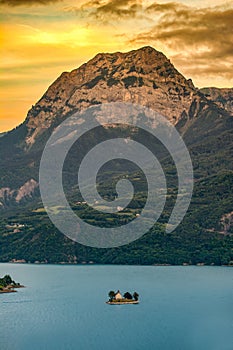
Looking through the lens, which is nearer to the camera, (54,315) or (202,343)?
(202,343)

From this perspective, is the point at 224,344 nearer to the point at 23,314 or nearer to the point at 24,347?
the point at 24,347

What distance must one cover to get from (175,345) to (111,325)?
2166 centimetres

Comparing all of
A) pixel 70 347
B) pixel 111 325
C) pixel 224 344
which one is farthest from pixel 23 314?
pixel 224 344

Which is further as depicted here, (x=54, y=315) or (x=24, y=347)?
(x=54, y=315)

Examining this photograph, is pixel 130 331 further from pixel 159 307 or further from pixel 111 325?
pixel 159 307

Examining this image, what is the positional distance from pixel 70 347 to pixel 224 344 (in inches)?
894

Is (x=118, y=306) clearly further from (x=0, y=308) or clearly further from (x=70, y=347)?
(x=70, y=347)

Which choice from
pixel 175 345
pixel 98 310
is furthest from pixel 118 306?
pixel 175 345

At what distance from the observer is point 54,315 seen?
18238 centimetres

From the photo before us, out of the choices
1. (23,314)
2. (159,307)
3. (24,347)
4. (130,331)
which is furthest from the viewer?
(159,307)

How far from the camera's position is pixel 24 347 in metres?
145

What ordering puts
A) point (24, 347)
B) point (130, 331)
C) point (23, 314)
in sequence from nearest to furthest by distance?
point (24, 347) → point (130, 331) → point (23, 314)

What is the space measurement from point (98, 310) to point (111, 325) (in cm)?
2203

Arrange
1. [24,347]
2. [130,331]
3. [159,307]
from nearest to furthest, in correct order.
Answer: [24,347]
[130,331]
[159,307]
